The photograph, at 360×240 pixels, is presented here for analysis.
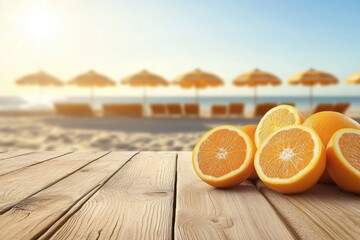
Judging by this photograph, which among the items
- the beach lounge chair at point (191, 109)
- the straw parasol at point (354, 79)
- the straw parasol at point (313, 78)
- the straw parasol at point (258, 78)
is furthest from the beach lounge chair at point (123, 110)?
the straw parasol at point (354, 79)

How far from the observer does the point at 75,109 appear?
1745 cm

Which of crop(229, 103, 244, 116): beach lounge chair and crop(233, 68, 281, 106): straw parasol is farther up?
crop(233, 68, 281, 106): straw parasol

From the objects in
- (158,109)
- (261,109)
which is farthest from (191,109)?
(261,109)

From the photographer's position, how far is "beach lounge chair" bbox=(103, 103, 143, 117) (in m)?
16.9

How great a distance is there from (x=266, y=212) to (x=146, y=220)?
0.35 meters

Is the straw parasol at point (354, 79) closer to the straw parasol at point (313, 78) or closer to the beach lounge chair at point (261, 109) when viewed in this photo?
the straw parasol at point (313, 78)

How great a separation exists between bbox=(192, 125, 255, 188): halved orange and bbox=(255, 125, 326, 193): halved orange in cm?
6

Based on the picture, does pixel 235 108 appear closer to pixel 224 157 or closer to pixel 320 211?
pixel 224 157

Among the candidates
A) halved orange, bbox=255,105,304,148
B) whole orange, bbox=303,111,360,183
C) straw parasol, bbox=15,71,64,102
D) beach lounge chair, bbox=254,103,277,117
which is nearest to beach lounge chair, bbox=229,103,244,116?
beach lounge chair, bbox=254,103,277,117

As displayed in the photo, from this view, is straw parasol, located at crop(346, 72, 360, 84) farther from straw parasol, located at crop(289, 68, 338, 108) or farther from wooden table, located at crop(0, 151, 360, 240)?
wooden table, located at crop(0, 151, 360, 240)

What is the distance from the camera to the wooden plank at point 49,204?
0.92m

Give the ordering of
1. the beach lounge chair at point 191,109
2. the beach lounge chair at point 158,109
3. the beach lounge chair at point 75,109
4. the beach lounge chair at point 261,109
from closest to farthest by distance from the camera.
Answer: the beach lounge chair at point 261,109, the beach lounge chair at point 191,109, the beach lounge chair at point 158,109, the beach lounge chair at point 75,109

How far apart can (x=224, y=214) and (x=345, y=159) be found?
0.56 meters

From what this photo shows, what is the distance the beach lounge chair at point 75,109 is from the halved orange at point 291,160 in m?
16.7
